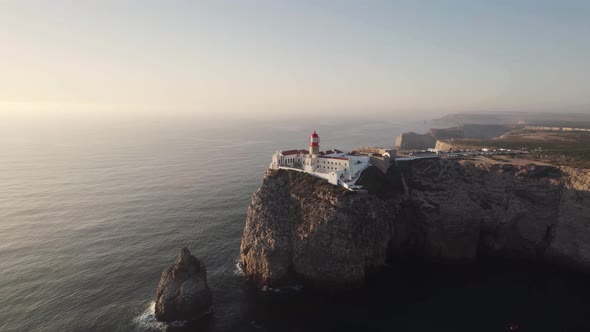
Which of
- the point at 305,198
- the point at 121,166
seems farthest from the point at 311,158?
the point at 121,166

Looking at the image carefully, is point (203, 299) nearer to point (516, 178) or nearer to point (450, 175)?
point (450, 175)

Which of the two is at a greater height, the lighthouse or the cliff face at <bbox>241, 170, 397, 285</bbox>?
the lighthouse

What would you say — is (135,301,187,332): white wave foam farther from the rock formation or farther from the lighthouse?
the lighthouse

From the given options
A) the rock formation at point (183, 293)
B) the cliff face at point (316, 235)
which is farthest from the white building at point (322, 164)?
the rock formation at point (183, 293)

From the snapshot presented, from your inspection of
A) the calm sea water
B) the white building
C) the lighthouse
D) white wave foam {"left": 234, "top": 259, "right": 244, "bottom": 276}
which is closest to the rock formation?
the calm sea water

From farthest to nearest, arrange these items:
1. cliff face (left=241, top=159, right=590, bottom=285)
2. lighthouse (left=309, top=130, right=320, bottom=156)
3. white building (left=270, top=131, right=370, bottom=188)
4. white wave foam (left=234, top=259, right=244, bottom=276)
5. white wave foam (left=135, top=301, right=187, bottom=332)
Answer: lighthouse (left=309, top=130, right=320, bottom=156) → white building (left=270, top=131, right=370, bottom=188) → white wave foam (left=234, top=259, right=244, bottom=276) → cliff face (left=241, top=159, right=590, bottom=285) → white wave foam (left=135, top=301, right=187, bottom=332)
